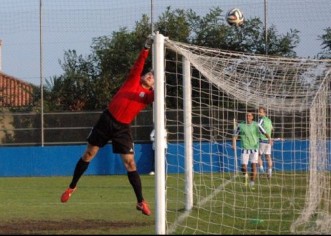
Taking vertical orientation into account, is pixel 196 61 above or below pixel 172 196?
above

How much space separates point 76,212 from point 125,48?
20176 millimetres

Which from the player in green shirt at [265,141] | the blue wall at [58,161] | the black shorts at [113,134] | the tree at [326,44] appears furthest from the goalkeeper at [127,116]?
the tree at [326,44]

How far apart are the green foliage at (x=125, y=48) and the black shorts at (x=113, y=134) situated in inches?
770

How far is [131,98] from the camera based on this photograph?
438 inches

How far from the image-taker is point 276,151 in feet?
73.1

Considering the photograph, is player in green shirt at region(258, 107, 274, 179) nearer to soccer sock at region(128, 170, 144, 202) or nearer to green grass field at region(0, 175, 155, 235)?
green grass field at region(0, 175, 155, 235)

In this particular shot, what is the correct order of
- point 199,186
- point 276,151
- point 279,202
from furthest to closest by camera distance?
point 276,151 < point 199,186 < point 279,202

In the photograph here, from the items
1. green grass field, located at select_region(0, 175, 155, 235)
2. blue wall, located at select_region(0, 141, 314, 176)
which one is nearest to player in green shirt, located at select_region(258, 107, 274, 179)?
green grass field, located at select_region(0, 175, 155, 235)

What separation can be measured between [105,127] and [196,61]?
1.68m

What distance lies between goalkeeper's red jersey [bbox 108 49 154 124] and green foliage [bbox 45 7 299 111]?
19638 millimetres

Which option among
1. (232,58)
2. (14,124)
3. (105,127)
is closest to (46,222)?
(105,127)

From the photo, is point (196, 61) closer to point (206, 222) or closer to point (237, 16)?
point (206, 222)

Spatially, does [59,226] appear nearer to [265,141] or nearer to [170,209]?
[170,209]

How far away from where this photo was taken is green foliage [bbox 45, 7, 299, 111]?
3073 cm
